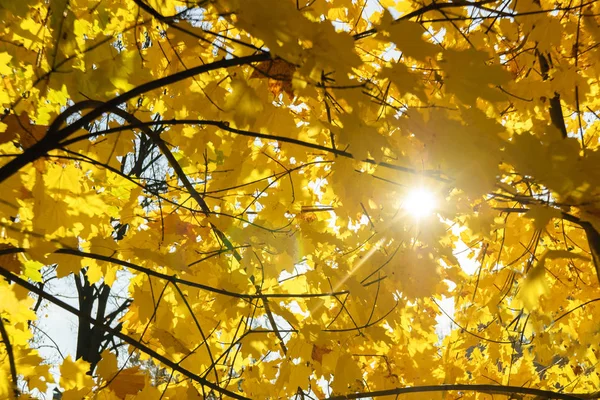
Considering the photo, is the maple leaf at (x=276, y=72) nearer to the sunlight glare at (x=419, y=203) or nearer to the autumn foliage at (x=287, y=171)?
the autumn foliage at (x=287, y=171)

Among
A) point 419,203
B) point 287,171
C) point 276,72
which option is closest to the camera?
point 276,72

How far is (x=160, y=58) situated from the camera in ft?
6.67

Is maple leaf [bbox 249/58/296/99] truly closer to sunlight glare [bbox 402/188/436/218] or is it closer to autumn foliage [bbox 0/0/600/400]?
autumn foliage [bbox 0/0/600/400]

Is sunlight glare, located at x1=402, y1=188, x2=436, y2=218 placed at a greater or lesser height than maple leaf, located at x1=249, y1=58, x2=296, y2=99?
lesser

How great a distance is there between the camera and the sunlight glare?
1.42m

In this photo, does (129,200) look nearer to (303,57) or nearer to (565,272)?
(303,57)

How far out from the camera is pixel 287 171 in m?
1.86

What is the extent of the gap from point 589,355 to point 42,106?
3.60 m

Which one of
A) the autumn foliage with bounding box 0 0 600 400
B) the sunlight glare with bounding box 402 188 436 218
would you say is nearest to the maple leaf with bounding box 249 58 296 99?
the autumn foliage with bounding box 0 0 600 400

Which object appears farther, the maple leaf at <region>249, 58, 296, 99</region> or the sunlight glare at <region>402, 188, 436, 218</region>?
the sunlight glare at <region>402, 188, 436, 218</region>

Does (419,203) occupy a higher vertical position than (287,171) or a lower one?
lower

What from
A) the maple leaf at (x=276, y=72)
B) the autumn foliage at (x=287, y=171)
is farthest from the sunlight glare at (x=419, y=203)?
the maple leaf at (x=276, y=72)

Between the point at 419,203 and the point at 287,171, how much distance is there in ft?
1.84

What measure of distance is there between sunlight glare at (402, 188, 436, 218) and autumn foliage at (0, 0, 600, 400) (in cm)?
1
